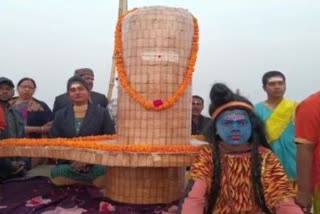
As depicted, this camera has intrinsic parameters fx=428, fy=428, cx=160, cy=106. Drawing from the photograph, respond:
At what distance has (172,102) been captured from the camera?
143 inches

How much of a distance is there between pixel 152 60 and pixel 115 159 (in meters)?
0.92

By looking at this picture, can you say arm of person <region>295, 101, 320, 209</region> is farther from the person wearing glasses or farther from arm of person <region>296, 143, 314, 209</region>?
the person wearing glasses

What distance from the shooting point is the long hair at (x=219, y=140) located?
2674mm

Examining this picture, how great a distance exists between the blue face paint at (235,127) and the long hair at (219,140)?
0.04m

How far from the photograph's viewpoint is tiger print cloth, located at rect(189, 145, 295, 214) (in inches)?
104

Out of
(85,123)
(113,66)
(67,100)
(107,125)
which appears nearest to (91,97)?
(67,100)

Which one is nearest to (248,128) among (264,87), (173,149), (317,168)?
(317,168)

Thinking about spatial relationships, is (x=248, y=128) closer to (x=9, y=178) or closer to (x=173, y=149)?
(x=173, y=149)

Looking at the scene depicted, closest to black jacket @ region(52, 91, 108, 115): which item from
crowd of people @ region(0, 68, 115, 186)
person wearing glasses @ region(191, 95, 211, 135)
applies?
crowd of people @ region(0, 68, 115, 186)

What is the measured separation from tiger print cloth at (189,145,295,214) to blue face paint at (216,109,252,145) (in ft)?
0.38

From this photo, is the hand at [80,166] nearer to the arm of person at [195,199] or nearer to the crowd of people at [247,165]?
the crowd of people at [247,165]

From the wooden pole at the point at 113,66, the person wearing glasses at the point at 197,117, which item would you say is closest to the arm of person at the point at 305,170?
the person wearing glasses at the point at 197,117

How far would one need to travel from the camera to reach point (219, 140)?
2855 millimetres

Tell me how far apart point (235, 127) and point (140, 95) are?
119 cm
